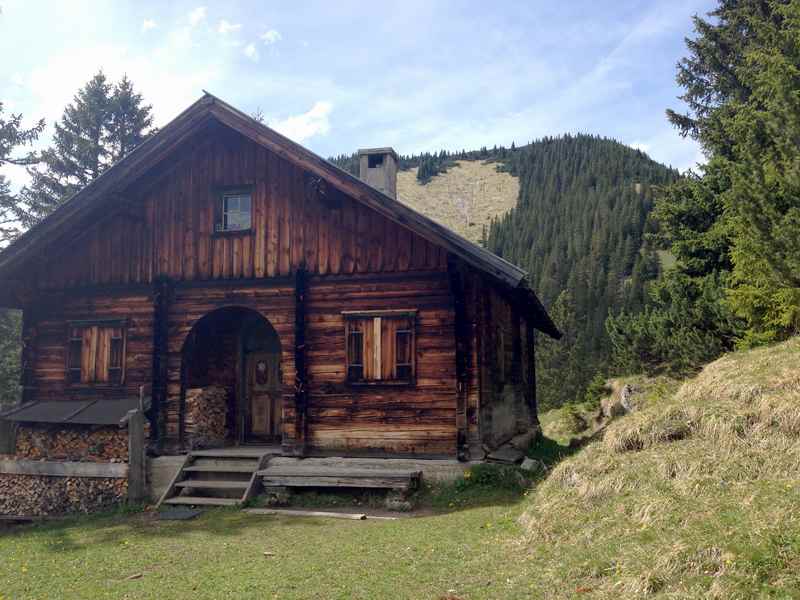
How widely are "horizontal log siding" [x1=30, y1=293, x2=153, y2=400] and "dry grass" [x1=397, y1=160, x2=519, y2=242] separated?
130 metres

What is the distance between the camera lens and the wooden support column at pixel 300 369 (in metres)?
14.0

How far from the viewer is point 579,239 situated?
362 ft

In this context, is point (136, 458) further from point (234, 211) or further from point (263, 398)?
point (234, 211)

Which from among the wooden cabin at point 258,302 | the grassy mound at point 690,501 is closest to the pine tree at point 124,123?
the wooden cabin at point 258,302

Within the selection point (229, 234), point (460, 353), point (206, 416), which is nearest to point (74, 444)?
point (206, 416)

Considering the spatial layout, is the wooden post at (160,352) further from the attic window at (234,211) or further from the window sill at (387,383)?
the window sill at (387,383)

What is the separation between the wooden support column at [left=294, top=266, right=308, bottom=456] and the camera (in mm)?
13953

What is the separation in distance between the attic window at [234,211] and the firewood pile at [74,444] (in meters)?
5.12

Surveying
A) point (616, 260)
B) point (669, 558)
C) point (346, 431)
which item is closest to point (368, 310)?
point (346, 431)

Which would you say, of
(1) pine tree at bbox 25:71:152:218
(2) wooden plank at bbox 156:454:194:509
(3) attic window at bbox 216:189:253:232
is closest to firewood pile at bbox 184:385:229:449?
(2) wooden plank at bbox 156:454:194:509

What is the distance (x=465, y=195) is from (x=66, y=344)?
165424mm

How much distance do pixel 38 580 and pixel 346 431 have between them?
663 cm

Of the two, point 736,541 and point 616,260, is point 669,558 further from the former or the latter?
point 616,260

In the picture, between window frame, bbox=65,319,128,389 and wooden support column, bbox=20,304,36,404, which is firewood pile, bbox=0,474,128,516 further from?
wooden support column, bbox=20,304,36,404
